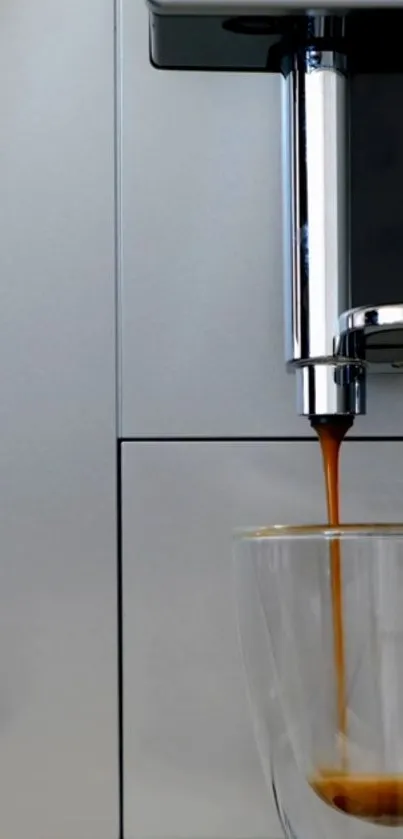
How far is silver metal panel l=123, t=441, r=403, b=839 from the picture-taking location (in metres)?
0.54

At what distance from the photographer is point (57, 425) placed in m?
0.56

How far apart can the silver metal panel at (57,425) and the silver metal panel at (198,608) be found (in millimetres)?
15

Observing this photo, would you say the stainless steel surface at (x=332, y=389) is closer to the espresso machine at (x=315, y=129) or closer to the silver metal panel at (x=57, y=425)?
the espresso machine at (x=315, y=129)

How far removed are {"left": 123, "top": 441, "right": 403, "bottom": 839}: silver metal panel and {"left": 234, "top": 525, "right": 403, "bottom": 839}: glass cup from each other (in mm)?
123

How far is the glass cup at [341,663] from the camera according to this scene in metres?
0.41

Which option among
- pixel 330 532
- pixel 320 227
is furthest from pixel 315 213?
pixel 330 532

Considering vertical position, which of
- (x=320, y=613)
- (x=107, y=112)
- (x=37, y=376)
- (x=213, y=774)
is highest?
(x=107, y=112)

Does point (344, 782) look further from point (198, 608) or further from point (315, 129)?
point (315, 129)

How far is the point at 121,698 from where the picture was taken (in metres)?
0.54

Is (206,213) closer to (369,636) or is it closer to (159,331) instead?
(159,331)

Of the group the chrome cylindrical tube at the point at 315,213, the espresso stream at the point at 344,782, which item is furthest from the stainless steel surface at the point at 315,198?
the espresso stream at the point at 344,782

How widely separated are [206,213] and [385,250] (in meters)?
0.10

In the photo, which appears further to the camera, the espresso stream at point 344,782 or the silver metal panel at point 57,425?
the silver metal panel at point 57,425

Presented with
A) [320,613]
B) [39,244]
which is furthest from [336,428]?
[39,244]
